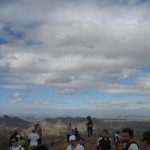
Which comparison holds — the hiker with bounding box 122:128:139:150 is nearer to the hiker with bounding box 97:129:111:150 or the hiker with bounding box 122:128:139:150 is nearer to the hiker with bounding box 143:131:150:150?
the hiker with bounding box 143:131:150:150

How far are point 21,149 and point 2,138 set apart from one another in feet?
88.4

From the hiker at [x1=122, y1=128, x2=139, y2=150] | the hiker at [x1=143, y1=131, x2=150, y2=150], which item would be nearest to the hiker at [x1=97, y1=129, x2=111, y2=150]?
the hiker at [x1=122, y1=128, x2=139, y2=150]

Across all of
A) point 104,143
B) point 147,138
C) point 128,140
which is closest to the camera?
point 147,138

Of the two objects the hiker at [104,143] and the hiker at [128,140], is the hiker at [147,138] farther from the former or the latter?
the hiker at [104,143]

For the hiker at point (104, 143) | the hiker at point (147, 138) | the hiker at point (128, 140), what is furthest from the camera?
the hiker at point (104, 143)

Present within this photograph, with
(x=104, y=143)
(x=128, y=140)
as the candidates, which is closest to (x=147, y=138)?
(x=128, y=140)

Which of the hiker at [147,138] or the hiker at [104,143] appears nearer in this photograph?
the hiker at [147,138]

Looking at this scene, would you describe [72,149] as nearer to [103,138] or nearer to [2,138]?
[103,138]

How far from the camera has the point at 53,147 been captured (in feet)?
101

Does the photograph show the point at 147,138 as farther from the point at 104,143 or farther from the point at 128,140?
the point at 104,143

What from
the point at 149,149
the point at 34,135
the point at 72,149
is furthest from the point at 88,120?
the point at 149,149

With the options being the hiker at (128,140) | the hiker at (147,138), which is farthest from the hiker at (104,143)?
the hiker at (147,138)

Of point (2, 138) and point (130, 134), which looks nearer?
point (130, 134)

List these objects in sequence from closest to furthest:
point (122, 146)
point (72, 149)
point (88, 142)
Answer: point (122, 146) → point (72, 149) → point (88, 142)
